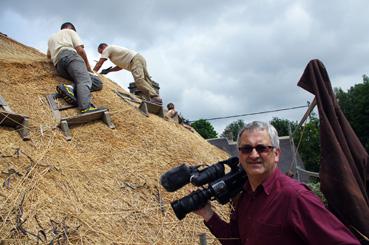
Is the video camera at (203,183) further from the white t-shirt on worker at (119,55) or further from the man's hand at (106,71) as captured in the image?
the man's hand at (106,71)

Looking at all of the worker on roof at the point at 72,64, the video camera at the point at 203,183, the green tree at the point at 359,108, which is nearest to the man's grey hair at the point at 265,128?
the video camera at the point at 203,183

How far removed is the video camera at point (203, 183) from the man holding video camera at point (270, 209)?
8 cm

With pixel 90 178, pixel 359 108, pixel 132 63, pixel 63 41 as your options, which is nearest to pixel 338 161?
pixel 90 178

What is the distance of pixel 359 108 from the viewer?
1179 inches

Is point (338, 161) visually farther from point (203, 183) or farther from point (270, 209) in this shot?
point (203, 183)

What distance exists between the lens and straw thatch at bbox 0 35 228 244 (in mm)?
2918

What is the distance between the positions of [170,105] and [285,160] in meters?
16.4

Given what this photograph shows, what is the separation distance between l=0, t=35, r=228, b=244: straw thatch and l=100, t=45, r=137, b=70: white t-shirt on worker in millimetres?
1760

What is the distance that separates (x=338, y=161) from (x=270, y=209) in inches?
16.9

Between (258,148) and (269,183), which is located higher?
(258,148)

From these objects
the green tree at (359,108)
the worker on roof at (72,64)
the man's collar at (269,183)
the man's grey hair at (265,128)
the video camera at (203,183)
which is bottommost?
the video camera at (203,183)

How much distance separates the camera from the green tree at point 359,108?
28.9 m

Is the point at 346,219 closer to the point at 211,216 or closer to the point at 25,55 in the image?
the point at 211,216

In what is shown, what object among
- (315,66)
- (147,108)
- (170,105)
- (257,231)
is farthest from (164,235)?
(170,105)
